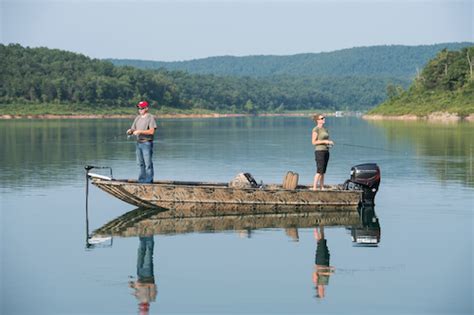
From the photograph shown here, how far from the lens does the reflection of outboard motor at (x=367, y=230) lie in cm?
1877

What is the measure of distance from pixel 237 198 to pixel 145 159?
8.27ft

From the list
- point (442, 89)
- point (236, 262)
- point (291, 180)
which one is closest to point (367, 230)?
point (291, 180)

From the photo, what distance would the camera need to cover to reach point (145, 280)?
49.4 feet

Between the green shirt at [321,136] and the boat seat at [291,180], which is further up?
the green shirt at [321,136]

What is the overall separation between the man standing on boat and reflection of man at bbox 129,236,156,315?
15.6 ft

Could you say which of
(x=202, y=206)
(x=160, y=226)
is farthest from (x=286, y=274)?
(x=202, y=206)

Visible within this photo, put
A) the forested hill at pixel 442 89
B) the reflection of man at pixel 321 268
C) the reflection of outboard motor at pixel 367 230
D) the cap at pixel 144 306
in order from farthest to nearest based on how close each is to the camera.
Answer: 1. the forested hill at pixel 442 89
2. the reflection of outboard motor at pixel 367 230
3. the reflection of man at pixel 321 268
4. the cap at pixel 144 306

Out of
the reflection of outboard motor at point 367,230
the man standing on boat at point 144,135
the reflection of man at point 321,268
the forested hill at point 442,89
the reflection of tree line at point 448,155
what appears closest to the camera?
the reflection of man at point 321,268

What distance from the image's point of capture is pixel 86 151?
47188 millimetres

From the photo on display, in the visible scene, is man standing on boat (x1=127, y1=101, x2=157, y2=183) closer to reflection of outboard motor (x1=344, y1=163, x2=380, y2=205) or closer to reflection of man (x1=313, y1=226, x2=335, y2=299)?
reflection of outboard motor (x1=344, y1=163, x2=380, y2=205)

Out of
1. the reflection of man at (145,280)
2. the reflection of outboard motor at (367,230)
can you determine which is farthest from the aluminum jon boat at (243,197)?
the reflection of man at (145,280)

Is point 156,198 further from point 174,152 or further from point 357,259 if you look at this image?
point 174,152

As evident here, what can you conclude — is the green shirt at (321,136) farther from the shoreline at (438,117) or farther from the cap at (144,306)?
the shoreline at (438,117)

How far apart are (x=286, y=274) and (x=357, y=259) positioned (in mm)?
1869
